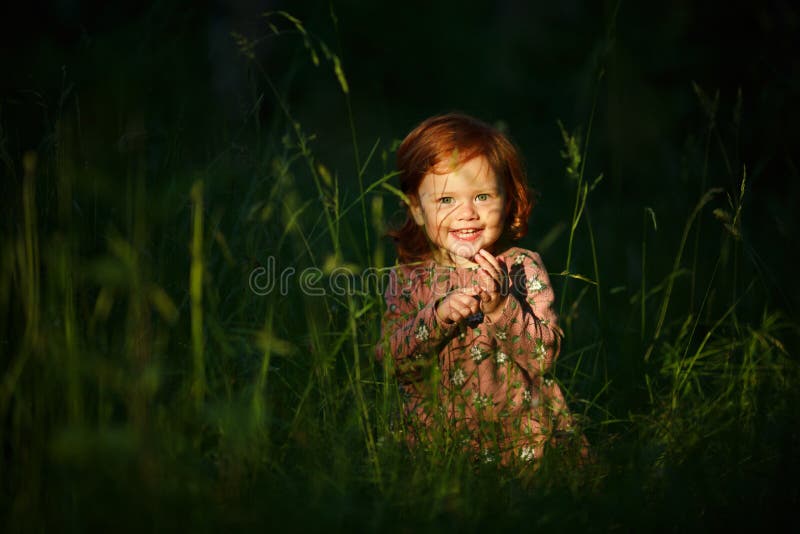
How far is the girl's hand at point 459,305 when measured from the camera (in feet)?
6.15

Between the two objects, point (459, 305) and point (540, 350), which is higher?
point (459, 305)

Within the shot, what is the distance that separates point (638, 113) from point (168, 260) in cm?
462

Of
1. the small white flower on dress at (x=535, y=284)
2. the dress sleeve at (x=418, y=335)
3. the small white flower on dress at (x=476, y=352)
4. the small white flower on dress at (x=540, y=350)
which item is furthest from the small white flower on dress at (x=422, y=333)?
the small white flower on dress at (x=535, y=284)

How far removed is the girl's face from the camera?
2.06m

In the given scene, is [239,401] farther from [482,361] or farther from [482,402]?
[482,361]

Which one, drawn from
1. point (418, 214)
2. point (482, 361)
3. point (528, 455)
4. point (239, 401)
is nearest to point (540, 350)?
point (482, 361)

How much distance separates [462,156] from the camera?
209 centimetres

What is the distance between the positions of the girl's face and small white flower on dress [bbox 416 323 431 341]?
0.78 feet

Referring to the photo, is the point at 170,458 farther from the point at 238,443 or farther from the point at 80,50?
the point at 80,50

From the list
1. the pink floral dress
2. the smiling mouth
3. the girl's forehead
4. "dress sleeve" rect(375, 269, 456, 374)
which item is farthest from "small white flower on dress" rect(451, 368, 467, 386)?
the girl's forehead

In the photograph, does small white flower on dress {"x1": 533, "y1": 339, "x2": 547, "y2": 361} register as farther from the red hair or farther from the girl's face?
the red hair

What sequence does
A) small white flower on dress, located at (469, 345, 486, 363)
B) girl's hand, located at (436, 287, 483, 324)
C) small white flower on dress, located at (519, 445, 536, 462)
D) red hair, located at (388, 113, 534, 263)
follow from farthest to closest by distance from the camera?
red hair, located at (388, 113, 534, 263) < small white flower on dress, located at (469, 345, 486, 363) < girl's hand, located at (436, 287, 483, 324) < small white flower on dress, located at (519, 445, 536, 462)

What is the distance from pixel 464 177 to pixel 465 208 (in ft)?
0.28

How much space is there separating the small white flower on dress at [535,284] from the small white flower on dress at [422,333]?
15.0 inches
